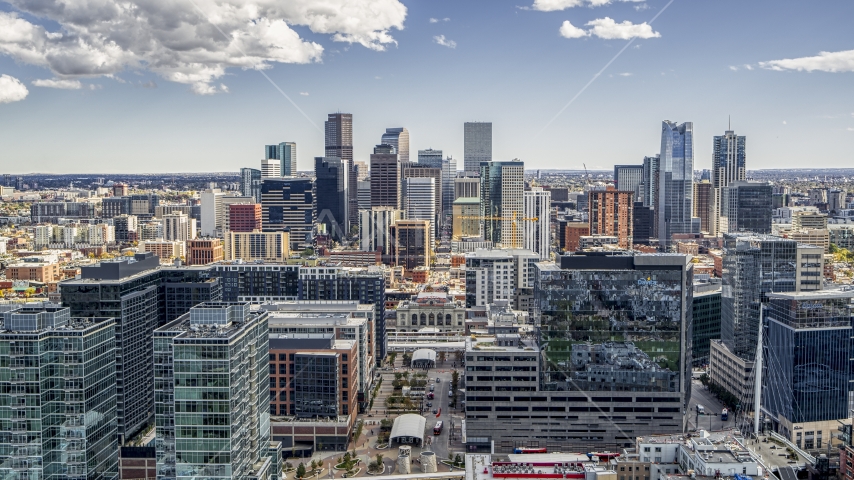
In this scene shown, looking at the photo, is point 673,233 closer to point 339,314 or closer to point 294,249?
point 294,249

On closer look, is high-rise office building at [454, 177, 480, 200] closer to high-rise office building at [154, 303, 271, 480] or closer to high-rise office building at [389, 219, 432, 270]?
high-rise office building at [389, 219, 432, 270]

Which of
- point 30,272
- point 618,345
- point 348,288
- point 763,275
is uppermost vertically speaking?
point 763,275

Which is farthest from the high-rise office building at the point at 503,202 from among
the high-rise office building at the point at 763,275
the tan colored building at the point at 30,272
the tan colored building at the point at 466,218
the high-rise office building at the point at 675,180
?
the high-rise office building at the point at 763,275

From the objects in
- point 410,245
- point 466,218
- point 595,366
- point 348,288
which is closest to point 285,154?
point 466,218

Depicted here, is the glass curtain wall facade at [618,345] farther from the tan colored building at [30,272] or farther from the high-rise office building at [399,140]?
the high-rise office building at [399,140]

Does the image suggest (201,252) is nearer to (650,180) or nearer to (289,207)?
(289,207)

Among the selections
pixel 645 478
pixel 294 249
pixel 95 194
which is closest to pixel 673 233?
pixel 294 249
